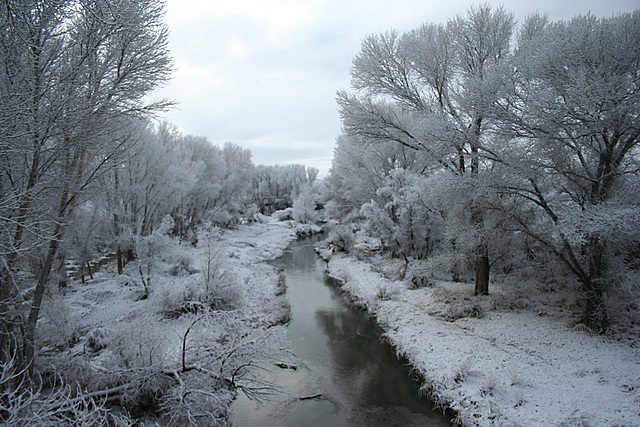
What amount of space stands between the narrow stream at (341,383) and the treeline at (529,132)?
12.4 feet

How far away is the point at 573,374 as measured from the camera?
18.9 feet

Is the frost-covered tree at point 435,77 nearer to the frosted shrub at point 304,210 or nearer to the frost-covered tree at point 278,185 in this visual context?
the frosted shrub at point 304,210

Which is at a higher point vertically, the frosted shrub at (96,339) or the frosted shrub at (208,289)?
the frosted shrub at (208,289)

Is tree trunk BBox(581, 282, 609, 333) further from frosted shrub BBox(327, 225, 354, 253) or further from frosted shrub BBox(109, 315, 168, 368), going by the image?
frosted shrub BBox(327, 225, 354, 253)

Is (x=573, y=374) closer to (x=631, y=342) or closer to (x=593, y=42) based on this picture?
(x=631, y=342)

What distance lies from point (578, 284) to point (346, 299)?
7385mm

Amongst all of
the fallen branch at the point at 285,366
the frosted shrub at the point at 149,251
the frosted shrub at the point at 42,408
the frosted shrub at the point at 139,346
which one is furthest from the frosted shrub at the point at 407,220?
the frosted shrub at the point at 42,408

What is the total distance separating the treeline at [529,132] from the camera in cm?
579

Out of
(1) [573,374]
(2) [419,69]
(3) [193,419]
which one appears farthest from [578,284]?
(3) [193,419]

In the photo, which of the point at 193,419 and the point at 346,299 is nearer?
the point at 193,419

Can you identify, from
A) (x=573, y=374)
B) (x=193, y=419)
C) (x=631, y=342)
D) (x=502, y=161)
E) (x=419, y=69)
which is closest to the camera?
(x=193, y=419)

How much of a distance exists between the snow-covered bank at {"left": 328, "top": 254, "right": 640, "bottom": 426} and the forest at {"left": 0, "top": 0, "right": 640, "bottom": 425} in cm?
101

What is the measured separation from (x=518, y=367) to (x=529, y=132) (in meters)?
4.66

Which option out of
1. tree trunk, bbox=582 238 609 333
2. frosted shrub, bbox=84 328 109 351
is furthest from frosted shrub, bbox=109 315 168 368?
tree trunk, bbox=582 238 609 333
